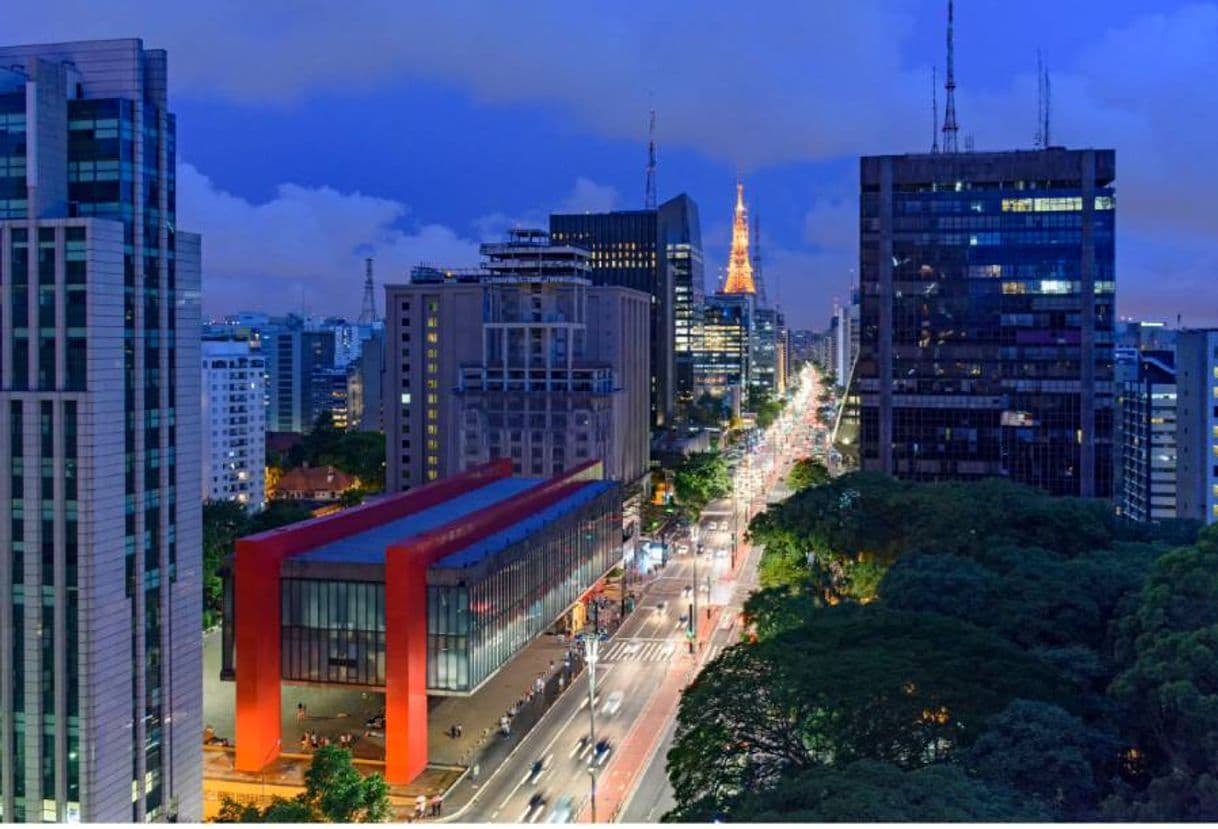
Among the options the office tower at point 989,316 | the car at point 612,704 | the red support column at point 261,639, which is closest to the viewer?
the red support column at point 261,639

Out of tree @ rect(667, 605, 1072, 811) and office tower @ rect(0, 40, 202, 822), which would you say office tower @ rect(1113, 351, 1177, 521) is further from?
office tower @ rect(0, 40, 202, 822)

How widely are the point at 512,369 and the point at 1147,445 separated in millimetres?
53129

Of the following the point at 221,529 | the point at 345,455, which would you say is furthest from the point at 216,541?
the point at 345,455

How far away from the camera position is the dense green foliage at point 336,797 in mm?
35000

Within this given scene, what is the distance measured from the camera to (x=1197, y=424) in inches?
3406

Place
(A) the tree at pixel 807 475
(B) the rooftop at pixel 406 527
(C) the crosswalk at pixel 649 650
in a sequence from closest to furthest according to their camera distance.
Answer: (B) the rooftop at pixel 406 527 < (C) the crosswalk at pixel 649 650 < (A) the tree at pixel 807 475

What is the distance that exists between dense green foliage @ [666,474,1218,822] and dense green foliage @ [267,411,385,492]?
80.4 meters

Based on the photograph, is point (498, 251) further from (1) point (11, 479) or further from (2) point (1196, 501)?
(1) point (11, 479)

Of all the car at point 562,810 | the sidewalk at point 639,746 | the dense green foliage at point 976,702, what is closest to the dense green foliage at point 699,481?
the sidewalk at point 639,746

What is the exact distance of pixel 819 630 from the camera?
39625 mm

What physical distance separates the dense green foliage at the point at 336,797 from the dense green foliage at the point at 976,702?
31.5 ft

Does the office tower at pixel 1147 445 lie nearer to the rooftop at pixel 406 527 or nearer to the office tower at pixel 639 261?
the rooftop at pixel 406 527

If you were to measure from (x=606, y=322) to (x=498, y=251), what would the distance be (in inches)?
552

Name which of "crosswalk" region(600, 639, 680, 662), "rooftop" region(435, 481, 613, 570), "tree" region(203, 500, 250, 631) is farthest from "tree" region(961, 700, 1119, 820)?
"tree" region(203, 500, 250, 631)
